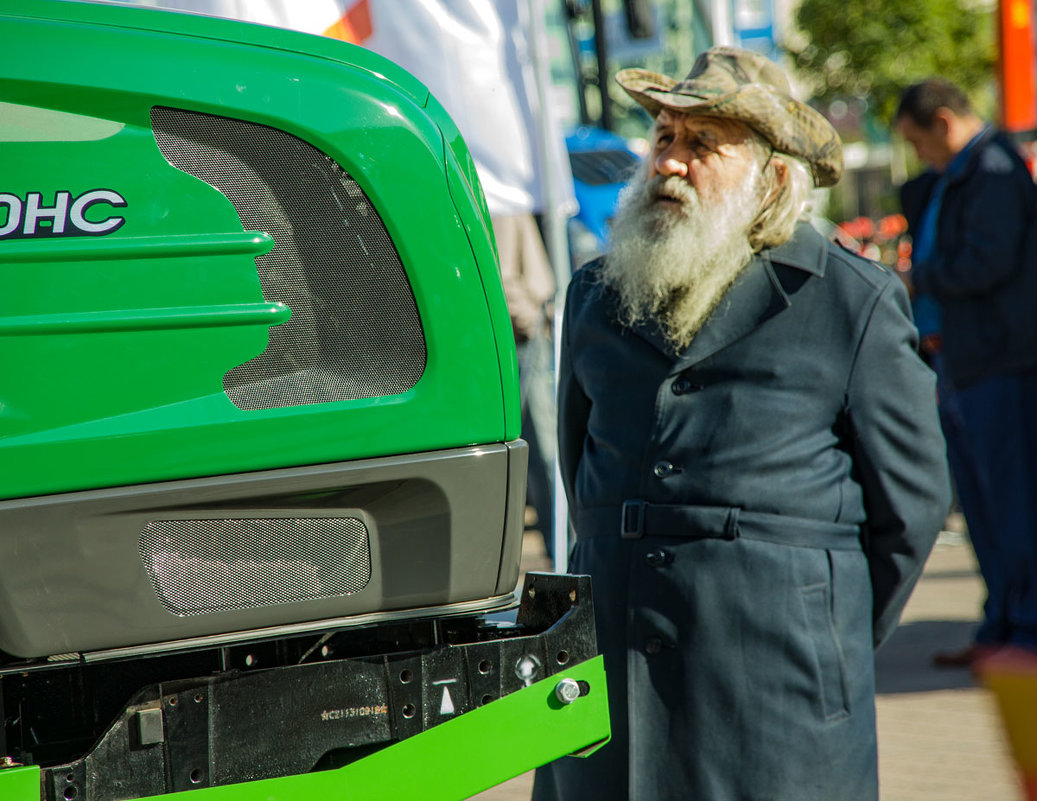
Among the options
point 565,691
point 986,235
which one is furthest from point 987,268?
point 565,691

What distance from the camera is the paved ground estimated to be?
14.0 feet

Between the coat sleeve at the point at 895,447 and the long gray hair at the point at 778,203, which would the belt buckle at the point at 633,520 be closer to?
the coat sleeve at the point at 895,447

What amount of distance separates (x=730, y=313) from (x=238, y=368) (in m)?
1.07

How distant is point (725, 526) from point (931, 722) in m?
2.79

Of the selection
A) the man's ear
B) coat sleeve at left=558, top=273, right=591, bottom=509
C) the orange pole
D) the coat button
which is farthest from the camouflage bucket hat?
the orange pole

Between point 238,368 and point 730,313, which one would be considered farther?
point 730,313

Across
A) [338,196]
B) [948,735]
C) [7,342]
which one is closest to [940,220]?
[948,735]

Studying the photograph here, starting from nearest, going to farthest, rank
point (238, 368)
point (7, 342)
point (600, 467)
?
point (7, 342), point (238, 368), point (600, 467)

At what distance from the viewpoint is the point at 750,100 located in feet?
8.39

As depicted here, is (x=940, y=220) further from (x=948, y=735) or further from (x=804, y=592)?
(x=804, y=592)

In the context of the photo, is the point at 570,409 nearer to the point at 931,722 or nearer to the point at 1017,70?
the point at 931,722

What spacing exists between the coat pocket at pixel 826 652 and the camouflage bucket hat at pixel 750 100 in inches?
34.9

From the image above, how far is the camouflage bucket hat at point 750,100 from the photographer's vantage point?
2562 mm

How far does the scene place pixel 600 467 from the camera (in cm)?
262
